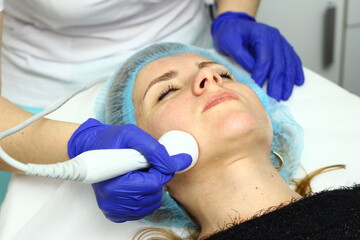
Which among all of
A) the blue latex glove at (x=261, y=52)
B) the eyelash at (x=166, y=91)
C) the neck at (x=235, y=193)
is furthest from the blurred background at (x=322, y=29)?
the neck at (x=235, y=193)

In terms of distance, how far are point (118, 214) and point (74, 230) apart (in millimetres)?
233

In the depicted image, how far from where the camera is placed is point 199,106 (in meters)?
1.13

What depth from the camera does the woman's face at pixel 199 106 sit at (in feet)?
3.62

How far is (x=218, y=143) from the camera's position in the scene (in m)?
1.10

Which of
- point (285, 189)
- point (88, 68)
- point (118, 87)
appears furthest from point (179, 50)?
point (285, 189)

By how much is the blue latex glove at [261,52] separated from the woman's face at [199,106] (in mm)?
337

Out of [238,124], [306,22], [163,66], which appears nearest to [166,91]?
[163,66]

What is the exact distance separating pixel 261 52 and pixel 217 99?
581mm

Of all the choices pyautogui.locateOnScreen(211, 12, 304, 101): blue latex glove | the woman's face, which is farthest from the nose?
pyautogui.locateOnScreen(211, 12, 304, 101): blue latex glove

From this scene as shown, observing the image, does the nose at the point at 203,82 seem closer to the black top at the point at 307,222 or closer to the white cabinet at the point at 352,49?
the black top at the point at 307,222

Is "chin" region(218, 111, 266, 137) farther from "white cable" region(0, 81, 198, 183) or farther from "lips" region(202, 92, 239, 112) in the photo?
"white cable" region(0, 81, 198, 183)

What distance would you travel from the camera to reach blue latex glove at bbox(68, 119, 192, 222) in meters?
0.94

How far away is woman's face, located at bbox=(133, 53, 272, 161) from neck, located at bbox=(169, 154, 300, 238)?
0.06m

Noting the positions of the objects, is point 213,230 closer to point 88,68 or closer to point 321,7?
point 88,68
